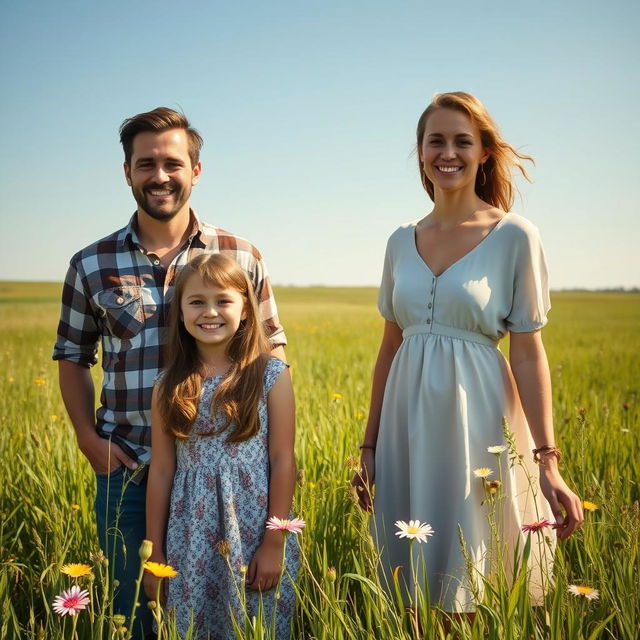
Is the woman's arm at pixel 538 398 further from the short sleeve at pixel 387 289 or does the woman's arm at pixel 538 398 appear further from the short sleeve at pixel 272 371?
the short sleeve at pixel 272 371

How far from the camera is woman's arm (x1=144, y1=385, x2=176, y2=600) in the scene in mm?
2070

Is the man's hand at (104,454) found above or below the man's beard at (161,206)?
below

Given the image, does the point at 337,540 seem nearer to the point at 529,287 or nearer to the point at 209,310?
the point at 209,310

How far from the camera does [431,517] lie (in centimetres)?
206

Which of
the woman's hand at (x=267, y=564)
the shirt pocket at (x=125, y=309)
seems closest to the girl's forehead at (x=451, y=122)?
the shirt pocket at (x=125, y=309)

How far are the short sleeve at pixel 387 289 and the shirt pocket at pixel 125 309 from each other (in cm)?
90

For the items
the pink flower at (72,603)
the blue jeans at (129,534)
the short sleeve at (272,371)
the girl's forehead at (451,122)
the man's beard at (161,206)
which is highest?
the girl's forehead at (451,122)

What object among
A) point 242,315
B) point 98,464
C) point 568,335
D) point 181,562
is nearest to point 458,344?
point 242,315

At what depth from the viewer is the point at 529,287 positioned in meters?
2.02

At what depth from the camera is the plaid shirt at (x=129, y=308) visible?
7.70 ft

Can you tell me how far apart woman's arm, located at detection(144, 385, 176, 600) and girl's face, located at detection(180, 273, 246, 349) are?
26 centimetres

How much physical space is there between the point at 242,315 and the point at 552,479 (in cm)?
114

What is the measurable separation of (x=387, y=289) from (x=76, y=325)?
123 centimetres

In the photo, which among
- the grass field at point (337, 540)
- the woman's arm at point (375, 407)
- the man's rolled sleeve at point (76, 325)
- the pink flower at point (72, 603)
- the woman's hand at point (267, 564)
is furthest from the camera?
the man's rolled sleeve at point (76, 325)
